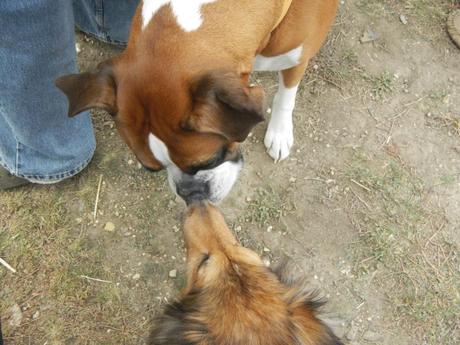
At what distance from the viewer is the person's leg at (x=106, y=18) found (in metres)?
2.88

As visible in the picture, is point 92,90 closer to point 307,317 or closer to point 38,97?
point 38,97

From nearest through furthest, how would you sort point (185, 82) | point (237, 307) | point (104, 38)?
point (237, 307) → point (185, 82) → point (104, 38)

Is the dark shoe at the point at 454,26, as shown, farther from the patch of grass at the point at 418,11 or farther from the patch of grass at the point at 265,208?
the patch of grass at the point at 265,208

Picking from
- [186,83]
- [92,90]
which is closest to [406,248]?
[186,83]

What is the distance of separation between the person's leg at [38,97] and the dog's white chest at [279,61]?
82 centimetres

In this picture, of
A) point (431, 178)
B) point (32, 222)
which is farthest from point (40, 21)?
point (431, 178)

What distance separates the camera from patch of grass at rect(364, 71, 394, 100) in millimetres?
2979

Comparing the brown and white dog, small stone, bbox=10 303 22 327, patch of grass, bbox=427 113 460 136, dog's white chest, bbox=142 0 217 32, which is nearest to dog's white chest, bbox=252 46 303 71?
the brown and white dog

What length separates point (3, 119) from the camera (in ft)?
8.32

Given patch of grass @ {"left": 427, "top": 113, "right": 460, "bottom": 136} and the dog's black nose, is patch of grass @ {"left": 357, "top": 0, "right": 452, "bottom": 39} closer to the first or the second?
patch of grass @ {"left": 427, "top": 113, "right": 460, "bottom": 136}

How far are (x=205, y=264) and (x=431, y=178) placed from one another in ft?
5.29

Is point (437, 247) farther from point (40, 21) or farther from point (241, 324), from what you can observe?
point (40, 21)

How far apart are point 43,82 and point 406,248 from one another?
73.9 inches

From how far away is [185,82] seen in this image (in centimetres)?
160
